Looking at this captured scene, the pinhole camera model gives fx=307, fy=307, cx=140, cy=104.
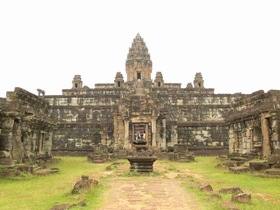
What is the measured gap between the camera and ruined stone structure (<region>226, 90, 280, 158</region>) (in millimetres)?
15516

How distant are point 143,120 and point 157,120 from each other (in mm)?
1784

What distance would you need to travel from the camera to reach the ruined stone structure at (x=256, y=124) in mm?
→ 15516

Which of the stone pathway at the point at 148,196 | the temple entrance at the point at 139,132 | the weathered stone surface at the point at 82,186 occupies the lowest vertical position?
the stone pathway at the point at 148,196

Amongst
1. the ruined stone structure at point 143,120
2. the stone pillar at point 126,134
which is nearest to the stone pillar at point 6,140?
the ruined stone structure at point 143,120

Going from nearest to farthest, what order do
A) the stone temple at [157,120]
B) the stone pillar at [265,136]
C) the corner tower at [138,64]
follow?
the stone pillar at [265,136] → the stone temple at [157,120] → the corner tower at [138,64]

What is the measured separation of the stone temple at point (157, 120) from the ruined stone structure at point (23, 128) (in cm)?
8

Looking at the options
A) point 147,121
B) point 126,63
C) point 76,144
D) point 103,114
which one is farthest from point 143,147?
point 126,63

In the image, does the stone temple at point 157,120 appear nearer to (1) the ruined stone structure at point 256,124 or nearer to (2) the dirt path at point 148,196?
(1) the ruined stone structure at point 256,124

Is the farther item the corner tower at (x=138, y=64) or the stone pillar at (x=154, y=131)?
the corner tower at (x=138, y=64)

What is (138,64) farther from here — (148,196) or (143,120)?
(148,196)

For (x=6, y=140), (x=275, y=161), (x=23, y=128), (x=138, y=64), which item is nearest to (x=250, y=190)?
(x=275, y=161)

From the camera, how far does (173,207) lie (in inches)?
302

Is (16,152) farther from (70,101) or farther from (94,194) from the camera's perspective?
(70,101)

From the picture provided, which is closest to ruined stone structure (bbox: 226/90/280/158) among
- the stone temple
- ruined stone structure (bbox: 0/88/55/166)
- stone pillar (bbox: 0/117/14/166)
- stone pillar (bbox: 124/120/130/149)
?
the stone temple
